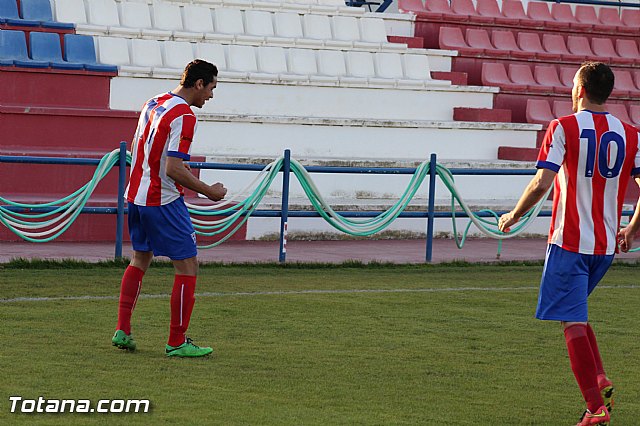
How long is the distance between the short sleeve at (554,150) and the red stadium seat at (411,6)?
14954 mm

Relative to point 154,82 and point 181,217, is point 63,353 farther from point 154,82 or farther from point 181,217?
point 154,82

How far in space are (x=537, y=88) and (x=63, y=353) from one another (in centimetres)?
1382

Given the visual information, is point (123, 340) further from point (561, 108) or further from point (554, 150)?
point (561, 108)

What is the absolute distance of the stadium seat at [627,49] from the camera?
22.1 meters

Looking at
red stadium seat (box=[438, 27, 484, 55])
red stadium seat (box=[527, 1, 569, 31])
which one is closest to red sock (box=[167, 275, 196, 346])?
red stadium seat (box=[438, 27, 484, 55])

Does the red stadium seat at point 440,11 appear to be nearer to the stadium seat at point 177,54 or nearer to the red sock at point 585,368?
the stadium seat at point 177,54

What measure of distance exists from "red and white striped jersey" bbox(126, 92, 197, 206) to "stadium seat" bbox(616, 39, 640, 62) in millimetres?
16037

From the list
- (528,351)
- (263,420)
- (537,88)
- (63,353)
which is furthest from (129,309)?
(537,88)

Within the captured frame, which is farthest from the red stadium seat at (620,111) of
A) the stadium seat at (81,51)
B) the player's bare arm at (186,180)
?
the player's bare arm at (186,180)

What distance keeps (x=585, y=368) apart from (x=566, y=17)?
1753 cm

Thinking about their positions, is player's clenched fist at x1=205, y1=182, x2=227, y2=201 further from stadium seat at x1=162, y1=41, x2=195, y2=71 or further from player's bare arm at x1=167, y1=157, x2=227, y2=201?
stadium seat at x1=162, y1=41, x2=195, y2=71

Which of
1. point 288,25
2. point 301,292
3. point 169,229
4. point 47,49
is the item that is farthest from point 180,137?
point 288,25

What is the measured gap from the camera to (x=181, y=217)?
25.1ft

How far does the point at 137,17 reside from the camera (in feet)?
59.4
